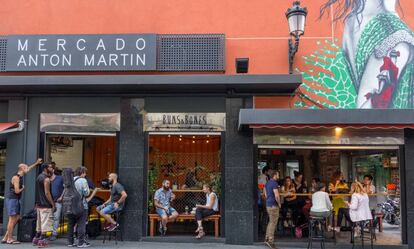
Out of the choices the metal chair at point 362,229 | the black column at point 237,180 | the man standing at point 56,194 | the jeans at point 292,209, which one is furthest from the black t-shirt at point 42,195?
the metal chair at point 362,229

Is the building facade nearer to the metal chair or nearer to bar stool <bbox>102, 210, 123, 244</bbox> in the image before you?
bar stool <bbox>102, 210, 123, 244</bbox>

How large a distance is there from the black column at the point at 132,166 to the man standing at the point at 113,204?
12.8 inches

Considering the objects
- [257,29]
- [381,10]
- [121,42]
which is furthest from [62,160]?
[381,10]

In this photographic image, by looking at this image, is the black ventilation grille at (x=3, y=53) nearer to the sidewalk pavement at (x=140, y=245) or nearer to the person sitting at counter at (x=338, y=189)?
the sidewalk pavement at (x=140, y=245)

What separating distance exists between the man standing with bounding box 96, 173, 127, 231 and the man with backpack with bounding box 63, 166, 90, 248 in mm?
472

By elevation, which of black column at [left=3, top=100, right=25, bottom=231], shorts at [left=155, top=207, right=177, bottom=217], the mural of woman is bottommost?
shorts at [left=155, top=207, right=177, bottom=217]

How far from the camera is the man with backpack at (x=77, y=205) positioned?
9.56 m

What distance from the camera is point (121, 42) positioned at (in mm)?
11117

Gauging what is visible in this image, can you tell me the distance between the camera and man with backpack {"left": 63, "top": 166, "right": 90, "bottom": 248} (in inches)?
376

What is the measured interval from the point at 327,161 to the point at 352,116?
363 centimetres

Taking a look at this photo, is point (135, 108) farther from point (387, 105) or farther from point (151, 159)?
point (387, 105)

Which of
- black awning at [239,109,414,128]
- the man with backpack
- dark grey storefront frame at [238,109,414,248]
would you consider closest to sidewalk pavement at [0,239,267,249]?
the man with backpack

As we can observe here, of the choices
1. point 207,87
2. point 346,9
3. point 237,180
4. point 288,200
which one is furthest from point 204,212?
point 346,9

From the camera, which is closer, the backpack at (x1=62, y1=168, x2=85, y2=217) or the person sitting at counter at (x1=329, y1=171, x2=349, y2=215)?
the backpack at (x1=62, y1=168, x2=85, y2=217)
